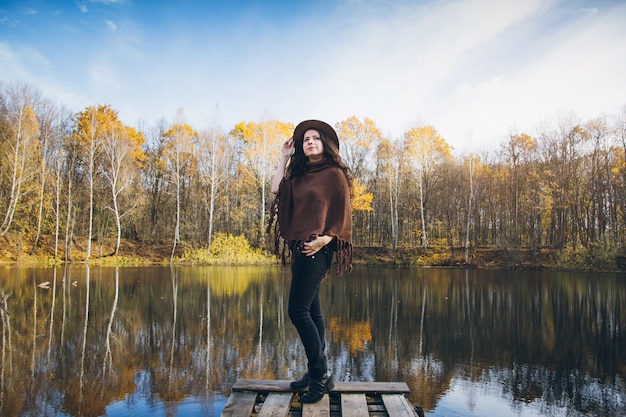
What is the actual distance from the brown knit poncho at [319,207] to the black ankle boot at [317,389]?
2.42 feet

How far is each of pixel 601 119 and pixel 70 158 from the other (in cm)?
3008

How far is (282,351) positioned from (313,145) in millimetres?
2926

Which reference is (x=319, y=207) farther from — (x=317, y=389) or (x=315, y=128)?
(x=317, y=389)

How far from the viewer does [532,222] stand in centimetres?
2781

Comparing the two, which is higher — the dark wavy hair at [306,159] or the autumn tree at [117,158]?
the autumn tree at [117,158]

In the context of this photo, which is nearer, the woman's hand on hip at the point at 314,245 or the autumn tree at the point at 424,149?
the woman's hand on hip at the point at 314,245

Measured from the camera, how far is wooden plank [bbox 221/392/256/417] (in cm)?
266

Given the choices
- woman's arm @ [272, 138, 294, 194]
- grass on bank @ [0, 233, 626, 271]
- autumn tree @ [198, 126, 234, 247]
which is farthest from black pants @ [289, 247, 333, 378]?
autumn tree @ [198, 126, 234, 247]

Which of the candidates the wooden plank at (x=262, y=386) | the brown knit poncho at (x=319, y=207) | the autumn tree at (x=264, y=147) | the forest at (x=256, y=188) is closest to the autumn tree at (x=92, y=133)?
the forest at (x=256, y=188)

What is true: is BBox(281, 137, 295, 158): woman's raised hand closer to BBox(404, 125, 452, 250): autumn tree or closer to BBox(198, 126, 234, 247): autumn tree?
BBox(198, 126, 234, 247): autumn tree

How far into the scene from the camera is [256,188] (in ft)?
93.3

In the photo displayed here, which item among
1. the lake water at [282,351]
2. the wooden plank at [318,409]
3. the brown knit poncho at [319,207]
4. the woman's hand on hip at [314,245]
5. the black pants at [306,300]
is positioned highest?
the brown knit poncho at [319,207]

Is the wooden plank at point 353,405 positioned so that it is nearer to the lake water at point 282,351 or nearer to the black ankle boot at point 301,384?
the black ankle boot at point 301,384

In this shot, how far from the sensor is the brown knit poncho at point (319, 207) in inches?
119
